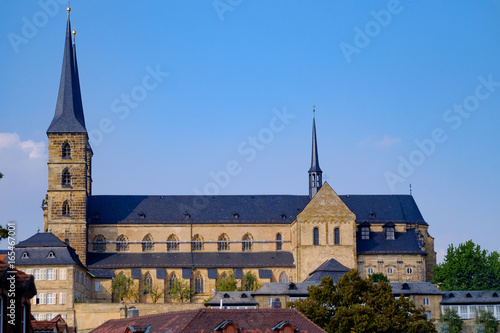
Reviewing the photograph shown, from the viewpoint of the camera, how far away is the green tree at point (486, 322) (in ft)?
311

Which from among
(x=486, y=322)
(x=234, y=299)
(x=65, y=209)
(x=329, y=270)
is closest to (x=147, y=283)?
(x=65, y=209)

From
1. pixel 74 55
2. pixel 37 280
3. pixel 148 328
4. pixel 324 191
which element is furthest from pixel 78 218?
pixel 148 328

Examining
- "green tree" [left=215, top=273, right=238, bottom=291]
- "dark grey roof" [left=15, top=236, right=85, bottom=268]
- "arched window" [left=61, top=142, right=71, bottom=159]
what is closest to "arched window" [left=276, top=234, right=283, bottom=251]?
"green tree" [left=215, top=273, right=238, bottom=291]

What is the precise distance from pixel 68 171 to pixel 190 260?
16.9 meters

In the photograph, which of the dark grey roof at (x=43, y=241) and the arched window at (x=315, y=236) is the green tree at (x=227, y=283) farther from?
the dark grey roof at (x=43, y=241)

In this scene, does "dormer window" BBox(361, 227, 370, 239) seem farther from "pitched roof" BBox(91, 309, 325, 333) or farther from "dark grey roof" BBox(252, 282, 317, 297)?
"pitched roof" BBox(91, 309, 325, 333)

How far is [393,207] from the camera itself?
122 meters

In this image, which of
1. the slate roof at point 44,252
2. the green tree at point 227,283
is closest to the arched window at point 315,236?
the green tree at point 227,283

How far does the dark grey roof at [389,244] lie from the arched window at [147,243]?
77.5 feet

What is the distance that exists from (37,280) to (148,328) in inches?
1932

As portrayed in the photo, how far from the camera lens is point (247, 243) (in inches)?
4685

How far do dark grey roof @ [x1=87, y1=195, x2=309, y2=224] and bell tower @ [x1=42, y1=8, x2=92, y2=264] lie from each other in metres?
3.85

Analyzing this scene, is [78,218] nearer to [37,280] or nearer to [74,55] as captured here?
[37,280]

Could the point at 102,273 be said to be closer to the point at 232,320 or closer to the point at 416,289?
the point at 416,289
